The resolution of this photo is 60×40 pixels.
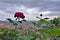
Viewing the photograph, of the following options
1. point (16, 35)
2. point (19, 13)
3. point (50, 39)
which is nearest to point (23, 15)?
point (19, 13)

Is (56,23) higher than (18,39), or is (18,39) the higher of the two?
(56,23)

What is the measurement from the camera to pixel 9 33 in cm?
349

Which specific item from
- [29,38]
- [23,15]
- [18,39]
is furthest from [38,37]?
[23,15]

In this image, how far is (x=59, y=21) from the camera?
10.2 ft

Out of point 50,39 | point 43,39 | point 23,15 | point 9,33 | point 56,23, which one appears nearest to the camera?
point 50,39

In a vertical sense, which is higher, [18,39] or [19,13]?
[19,13]

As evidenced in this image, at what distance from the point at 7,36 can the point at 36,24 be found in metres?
0.55

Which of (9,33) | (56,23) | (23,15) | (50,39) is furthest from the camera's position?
(23,15)

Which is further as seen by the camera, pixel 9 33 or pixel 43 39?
pixel 9 33

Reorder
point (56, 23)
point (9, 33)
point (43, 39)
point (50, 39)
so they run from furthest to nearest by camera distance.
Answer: point (9, 33), point (56, 23), point (43, 39), point (50, 39)

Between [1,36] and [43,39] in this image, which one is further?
[1,36]

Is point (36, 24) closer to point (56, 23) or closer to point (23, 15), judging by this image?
point (56, 23)

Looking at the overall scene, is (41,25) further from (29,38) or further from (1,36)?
(1,36)

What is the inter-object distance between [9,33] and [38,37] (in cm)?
61
